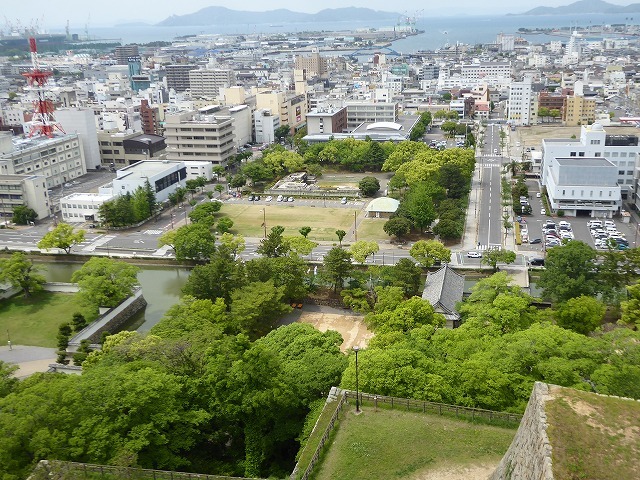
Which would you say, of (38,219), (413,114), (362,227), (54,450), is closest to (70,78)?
(413,114)

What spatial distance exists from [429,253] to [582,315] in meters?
7.18

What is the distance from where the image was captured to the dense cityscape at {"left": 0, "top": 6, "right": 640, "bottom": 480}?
33.1 ft

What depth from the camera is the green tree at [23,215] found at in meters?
30.4

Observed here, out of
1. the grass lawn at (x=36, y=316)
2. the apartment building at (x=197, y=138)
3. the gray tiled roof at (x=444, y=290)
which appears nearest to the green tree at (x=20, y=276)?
the grass lawn at (x=36, y=316)

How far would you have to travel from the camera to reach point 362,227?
29109 mm

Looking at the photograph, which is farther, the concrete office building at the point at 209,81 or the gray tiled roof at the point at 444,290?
the concrete office building at the point at 209,81

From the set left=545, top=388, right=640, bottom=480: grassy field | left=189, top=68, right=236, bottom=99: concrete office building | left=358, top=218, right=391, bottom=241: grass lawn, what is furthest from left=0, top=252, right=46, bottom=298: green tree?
left=189, top=68, right=236, bottom=99: concrete office building

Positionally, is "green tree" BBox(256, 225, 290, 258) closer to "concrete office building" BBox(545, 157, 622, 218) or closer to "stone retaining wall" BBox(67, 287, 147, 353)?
"stone retaining wall" BBox(67, 287, 147, 353)

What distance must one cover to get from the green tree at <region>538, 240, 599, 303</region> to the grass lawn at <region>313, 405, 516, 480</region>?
30.4 ft

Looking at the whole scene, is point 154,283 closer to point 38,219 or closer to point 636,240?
point 38,219

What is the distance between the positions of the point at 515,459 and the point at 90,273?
647 inches

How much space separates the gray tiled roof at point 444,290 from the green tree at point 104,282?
418 inches

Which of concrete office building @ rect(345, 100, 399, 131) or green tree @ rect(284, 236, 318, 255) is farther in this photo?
concrete office building @ rect(345, 100, 399, 131)

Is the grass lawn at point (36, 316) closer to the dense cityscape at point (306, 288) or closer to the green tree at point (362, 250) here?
the dense cityscape at point (306, 288)
